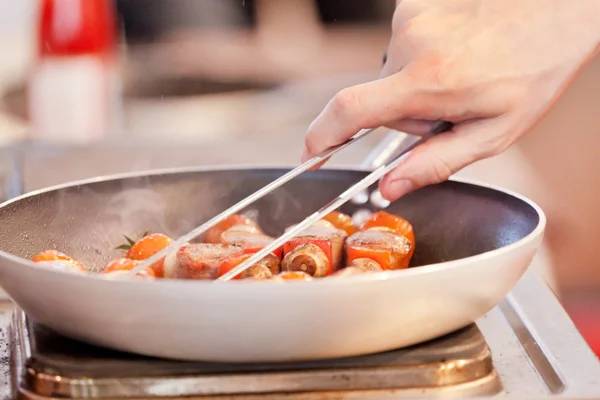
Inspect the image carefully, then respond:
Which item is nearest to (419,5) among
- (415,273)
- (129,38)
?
(415,273)

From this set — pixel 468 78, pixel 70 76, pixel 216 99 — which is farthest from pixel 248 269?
pixel 216 99

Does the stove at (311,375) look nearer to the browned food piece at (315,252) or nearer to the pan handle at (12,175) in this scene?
the browned food piece at (315,252)

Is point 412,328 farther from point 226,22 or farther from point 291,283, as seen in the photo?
point 226,22

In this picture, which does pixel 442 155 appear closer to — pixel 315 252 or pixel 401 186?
pixel 401 186

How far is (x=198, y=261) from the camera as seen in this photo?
1.18 m

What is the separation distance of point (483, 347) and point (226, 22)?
4246mm

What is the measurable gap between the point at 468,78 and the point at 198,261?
419 mm

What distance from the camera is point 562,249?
3.31 m

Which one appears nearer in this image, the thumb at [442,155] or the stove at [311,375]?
the stove at [311,375]

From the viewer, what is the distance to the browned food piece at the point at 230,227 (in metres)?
1.36

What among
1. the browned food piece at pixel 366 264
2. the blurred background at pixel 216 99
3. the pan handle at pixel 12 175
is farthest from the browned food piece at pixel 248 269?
the pan handle at pixel 12 175

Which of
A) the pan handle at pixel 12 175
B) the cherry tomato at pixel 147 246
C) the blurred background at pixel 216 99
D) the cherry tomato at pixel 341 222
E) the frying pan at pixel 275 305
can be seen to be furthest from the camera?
the blurred background at pixel 216 99

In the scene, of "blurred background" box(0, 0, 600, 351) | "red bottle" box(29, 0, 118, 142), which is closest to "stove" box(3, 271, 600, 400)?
"blurred background" box(0, 0, 600, 351)

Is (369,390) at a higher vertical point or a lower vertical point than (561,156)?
higher
